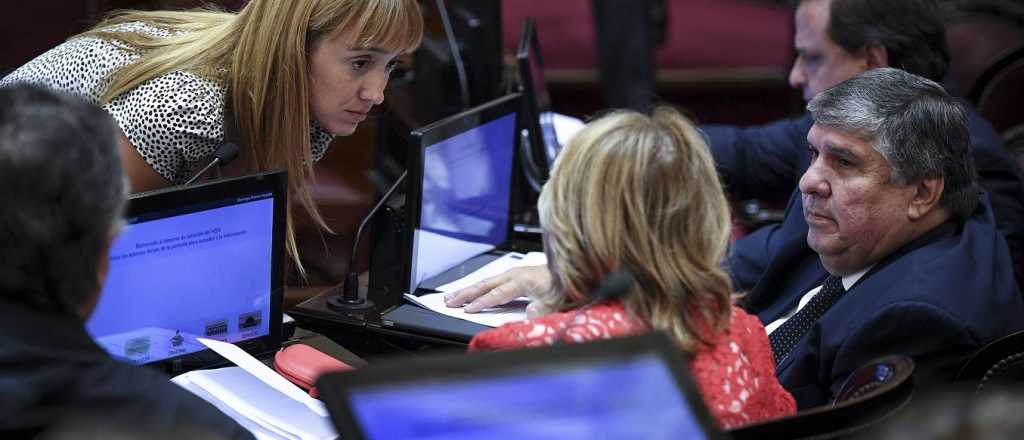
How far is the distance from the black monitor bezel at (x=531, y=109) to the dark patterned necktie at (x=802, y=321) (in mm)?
782

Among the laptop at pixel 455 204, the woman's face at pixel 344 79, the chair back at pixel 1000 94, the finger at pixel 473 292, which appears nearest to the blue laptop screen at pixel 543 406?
the laptop at pixel 455 204

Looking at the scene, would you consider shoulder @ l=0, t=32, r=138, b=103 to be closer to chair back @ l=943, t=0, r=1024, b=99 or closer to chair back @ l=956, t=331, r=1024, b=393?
chair back @ l=956, t=331, r=1024, b=393

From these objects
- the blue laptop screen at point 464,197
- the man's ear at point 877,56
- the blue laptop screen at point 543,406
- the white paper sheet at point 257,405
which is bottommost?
the white paper sheet at point 257,405

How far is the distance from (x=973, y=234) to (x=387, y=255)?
95 centimetres

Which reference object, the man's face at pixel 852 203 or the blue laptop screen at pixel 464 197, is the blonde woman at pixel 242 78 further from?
the man's face at pixel 852 203

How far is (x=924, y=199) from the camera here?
6.54ft

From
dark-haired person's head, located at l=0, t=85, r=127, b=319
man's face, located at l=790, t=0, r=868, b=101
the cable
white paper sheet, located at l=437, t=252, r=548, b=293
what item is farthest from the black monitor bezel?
dark-haired person's head, located at l=0, t=85, r=127, b=319

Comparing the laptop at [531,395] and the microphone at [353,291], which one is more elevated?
the laptop at [531,395]

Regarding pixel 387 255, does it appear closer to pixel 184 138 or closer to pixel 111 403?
pixel 184 138

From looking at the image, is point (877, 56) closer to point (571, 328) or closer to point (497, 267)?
point (497, 267)

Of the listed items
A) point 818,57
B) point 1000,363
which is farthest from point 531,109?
point 1000,363

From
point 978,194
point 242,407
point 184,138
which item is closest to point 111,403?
point 242,407

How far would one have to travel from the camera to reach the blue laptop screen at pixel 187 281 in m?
1.72

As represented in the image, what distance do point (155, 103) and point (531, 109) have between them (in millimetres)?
855
